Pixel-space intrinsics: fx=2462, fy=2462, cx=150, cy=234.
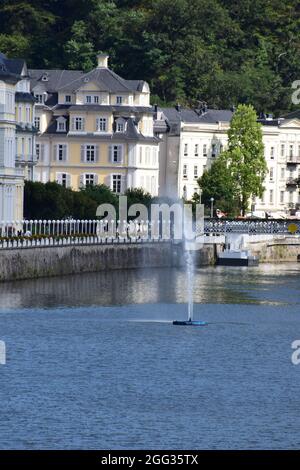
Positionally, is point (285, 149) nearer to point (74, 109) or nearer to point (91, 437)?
point (74, 109)

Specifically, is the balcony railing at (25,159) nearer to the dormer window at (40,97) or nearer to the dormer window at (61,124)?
the dormer window at (61,124)

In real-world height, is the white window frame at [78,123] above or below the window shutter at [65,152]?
above

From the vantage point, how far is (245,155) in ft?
586

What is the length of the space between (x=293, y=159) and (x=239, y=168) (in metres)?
19.0

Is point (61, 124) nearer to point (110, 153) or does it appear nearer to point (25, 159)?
point (110, 153)

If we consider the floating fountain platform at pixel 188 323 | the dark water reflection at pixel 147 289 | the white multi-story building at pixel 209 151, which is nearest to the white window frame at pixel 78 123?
the white multi-story building at pixel 209 151

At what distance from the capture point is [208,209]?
17288cm

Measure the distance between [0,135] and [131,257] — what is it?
10069 mm

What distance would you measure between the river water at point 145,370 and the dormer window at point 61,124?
57.9 m

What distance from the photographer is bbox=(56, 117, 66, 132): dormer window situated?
17475cm

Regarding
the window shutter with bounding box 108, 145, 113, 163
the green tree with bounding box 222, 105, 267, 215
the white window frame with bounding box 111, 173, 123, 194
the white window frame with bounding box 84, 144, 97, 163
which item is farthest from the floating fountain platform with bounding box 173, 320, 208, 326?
the green tree with bounding box 222, 105, 267, 215

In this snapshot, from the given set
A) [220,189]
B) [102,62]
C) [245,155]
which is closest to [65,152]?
[102,62]

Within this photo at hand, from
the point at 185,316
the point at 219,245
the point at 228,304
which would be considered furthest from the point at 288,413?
the point at 219,245

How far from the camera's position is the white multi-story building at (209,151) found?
607ft
